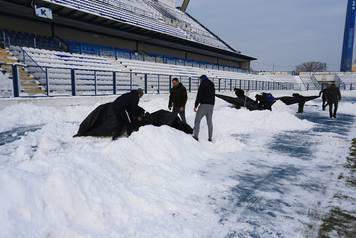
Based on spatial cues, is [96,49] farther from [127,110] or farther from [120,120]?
[120,120]

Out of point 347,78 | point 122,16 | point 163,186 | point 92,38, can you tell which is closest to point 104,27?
point 92,38

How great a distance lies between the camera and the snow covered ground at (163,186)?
2811 millimetres

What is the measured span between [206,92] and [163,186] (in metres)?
3.11

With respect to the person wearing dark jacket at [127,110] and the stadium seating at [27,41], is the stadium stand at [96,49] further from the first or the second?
the person wearing dark jacket at [127,110]

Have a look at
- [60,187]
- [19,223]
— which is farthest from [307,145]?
[19,223]

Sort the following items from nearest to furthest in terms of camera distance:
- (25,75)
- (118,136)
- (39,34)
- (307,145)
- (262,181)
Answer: (262,181) → (118,136) → (307,145) → (25,75) → (39,34)

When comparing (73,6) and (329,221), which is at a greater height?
(73,6)

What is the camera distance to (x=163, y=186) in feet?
13.1

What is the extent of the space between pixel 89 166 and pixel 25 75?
7.97 meters

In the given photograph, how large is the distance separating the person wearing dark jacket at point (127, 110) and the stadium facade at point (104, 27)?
12.5 metres

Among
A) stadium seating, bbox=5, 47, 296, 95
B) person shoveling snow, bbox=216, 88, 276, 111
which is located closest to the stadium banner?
stadium seating, bbox=5, 47, 296, 95

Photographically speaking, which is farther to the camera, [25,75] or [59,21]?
[59,21]

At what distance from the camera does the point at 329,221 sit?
3.17 m

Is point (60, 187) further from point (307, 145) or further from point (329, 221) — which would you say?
point (307, 145)
